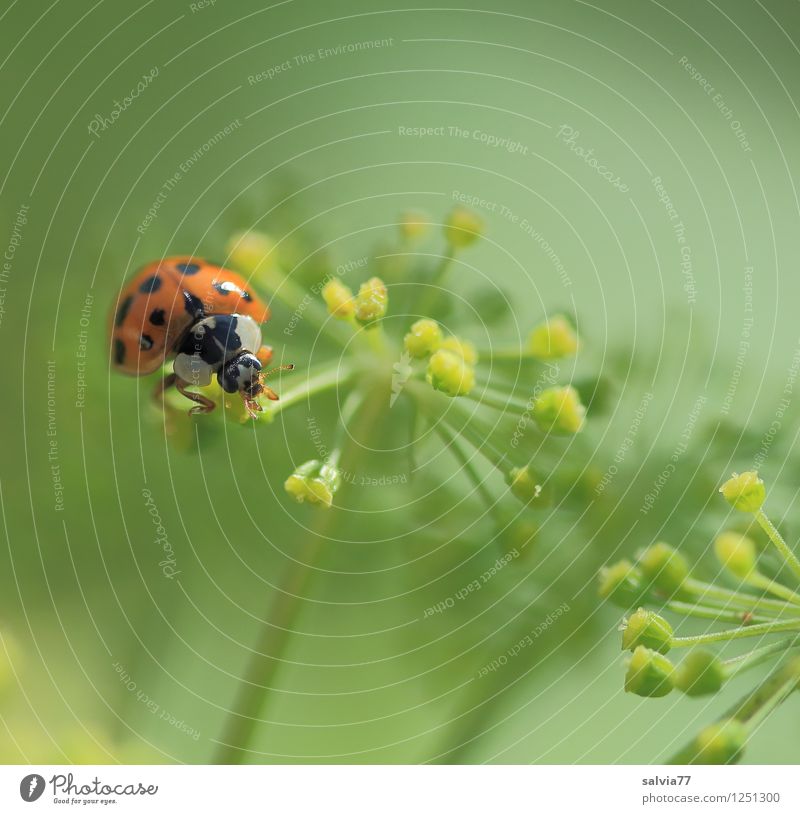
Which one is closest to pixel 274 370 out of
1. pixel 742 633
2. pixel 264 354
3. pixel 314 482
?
pixel 264 354

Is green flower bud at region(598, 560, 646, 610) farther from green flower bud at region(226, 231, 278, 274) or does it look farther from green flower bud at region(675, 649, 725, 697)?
green flower bud at region(226, 231, 278, 274)

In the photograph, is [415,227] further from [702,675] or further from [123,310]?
[702,675]

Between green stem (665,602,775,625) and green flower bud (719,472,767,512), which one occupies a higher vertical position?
green flower bud (719,472,767,512)

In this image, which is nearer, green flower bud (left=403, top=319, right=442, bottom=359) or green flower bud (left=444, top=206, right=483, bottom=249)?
green flower bud (left=403, top=319, right=442, bottom=359)
